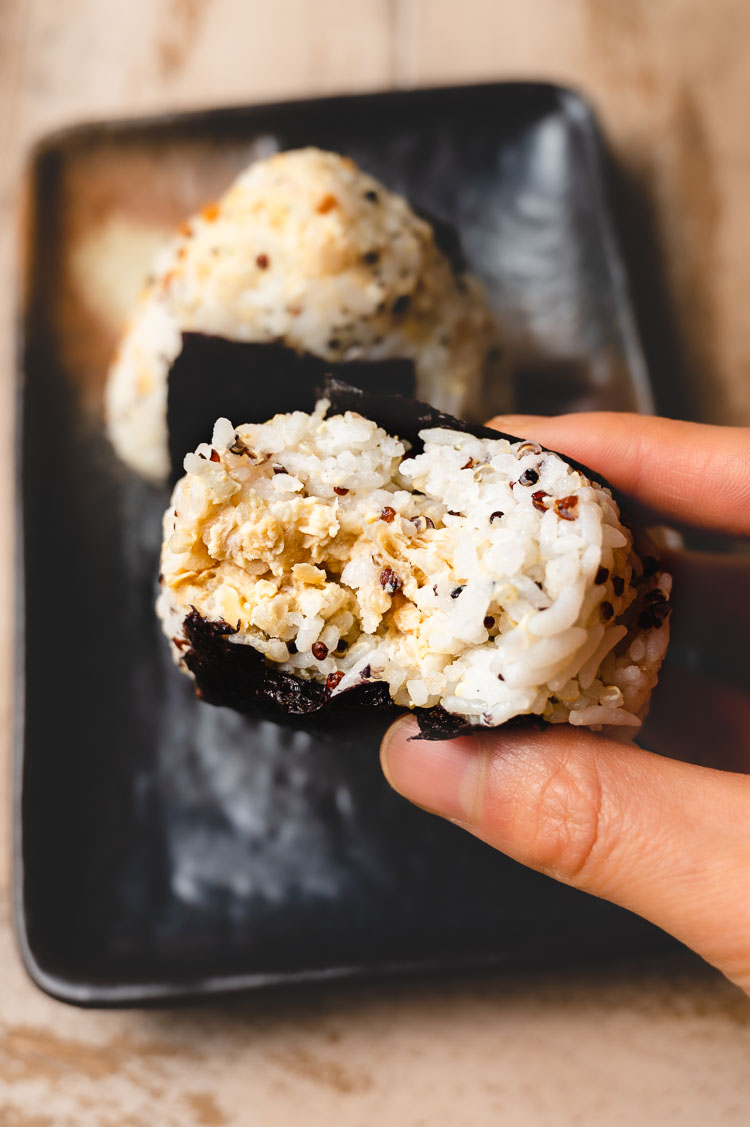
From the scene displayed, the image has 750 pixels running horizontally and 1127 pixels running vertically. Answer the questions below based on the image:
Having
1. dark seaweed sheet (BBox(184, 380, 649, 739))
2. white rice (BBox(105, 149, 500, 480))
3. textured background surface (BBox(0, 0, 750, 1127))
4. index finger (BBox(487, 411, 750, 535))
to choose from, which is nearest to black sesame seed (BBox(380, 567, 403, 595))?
dark seaweed sheet (BBox(184, 380, 649, 739))

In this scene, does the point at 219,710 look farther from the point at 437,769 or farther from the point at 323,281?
the point at 323,281

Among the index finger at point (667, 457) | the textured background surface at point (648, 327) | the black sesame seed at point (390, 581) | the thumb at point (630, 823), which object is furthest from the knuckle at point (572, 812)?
the textured background surface at point (648, 327)

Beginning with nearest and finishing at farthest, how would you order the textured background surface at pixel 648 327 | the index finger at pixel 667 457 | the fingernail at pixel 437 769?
1. the fingernail at pixel 437 769
2. the index finger at pixel 667 457
3. the textured background surface at pixel 648 327

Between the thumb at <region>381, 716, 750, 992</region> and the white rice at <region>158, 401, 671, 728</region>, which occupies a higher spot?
the white rice at <region>158, 401, 671, 728</region>

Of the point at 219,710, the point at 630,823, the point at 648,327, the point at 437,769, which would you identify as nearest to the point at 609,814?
the point at 630,823

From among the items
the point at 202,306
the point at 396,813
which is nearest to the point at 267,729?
the point at 396,813

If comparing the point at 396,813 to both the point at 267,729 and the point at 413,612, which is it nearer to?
the point at 267,729

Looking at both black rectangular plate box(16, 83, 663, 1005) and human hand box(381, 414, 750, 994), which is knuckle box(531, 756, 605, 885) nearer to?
human hand box(381, 414, 750, 994)

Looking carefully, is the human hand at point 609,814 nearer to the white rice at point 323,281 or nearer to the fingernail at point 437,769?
the fingernail at point 437,769
